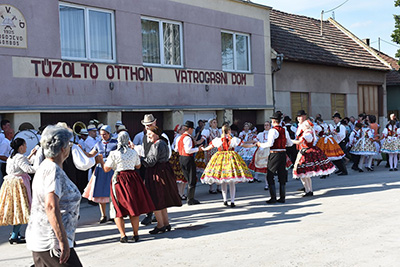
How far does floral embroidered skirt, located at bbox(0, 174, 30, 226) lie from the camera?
8023 millimetres

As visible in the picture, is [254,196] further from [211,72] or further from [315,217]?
[211,72]

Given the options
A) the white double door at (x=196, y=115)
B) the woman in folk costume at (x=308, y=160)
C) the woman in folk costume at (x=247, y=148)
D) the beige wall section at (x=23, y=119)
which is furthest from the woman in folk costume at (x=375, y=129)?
the beige wall section at (x=23, y=119)

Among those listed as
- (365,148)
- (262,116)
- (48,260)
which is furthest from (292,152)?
(48,260)

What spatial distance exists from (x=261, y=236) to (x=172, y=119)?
8182 mm

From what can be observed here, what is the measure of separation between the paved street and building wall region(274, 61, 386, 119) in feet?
30.3

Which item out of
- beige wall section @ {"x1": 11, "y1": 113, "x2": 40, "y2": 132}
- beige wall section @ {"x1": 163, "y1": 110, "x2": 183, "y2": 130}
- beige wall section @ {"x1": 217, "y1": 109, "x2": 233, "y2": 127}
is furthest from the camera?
beige wall section @ {"x1": 217, "y1": 109, "x2": 233, "y2": 127}

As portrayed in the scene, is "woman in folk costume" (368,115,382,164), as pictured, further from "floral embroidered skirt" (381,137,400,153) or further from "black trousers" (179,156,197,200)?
"black trousers" (179,156,197,200)

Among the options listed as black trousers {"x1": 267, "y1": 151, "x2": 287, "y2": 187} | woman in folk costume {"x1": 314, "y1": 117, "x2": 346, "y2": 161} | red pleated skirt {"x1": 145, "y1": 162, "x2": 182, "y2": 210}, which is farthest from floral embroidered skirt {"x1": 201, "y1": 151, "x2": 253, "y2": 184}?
woman in folk costume {"x1": 314, "y1": 117, "x2": 346, "y2": 161}

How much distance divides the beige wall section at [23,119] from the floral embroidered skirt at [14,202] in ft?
12.8

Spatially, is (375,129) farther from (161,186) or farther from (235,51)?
(161,186)

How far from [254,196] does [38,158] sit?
6066 millimetres

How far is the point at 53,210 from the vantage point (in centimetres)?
421

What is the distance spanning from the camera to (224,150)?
11.2 metres

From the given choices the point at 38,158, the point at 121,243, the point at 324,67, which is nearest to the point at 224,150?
the point at 121,243
